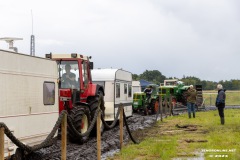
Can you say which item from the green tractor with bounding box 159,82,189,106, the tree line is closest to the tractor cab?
the green tractor with bounding box 159,82,189,106

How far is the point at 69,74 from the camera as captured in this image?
558 inches

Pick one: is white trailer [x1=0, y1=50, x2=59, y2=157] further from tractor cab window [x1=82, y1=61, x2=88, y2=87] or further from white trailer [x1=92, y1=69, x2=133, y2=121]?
white trailer [x1=92, y1=69, x2=133, y2=121]

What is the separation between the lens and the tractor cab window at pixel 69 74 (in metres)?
14.1

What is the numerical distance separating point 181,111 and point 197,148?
20401mm

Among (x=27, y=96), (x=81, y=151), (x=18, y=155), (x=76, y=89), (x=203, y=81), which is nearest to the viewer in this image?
(x=18, y=155)

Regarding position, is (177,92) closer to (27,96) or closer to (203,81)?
(27,96)

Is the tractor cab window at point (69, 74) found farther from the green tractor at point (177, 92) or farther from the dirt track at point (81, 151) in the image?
the green tractor at point (177, 92)

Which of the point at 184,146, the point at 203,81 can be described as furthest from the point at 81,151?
the point at 203,81

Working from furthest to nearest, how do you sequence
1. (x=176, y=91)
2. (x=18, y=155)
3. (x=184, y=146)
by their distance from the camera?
(x=176, y=91) < (x=184, y=146) < (x=18, y=155)

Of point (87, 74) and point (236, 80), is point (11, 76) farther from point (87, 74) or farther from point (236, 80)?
point (236, 80)

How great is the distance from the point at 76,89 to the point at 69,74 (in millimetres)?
550

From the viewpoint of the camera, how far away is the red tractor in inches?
537

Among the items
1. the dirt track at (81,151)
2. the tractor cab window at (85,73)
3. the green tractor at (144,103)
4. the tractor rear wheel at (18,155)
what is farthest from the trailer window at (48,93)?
the green tractor at (144,103)

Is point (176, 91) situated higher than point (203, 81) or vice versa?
point (203, 81)
